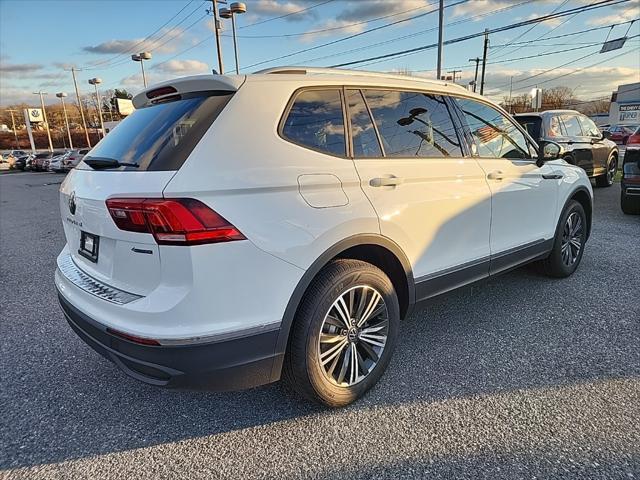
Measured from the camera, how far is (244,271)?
79.3 inches

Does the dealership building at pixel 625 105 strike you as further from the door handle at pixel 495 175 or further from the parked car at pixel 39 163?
the parked car at pixel 39 163

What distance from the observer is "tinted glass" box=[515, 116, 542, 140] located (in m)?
8.70

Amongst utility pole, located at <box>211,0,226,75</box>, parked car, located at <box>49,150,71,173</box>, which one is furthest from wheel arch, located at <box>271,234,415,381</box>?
parked car, located at <box>49,150,71,173</box>

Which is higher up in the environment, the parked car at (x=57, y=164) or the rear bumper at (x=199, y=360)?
the rear bumper at (x=199, y=360)

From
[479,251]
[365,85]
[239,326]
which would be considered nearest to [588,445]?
[479,251]

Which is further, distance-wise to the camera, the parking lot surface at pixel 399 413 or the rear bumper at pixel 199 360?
the parking lot surface at pixel 399 413

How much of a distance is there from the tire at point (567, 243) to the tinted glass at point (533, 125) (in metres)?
4.57

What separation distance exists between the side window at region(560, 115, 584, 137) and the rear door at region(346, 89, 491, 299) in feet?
24.4

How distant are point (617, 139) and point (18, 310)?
121ft

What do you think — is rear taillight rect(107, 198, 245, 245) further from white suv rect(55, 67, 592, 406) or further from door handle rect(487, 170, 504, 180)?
door handle rect(487, 170, 504, 180)

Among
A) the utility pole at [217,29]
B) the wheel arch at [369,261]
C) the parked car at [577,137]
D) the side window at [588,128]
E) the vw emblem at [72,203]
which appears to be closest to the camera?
the wheel arch at [369,261]

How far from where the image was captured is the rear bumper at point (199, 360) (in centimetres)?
197

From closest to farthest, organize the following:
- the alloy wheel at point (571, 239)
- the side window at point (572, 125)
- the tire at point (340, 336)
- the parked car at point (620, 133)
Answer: the tire at point (340, 336)
the alloy wheel at point (571, 239)
the side window at point (572, 125)
the parked car at point (620, 133)

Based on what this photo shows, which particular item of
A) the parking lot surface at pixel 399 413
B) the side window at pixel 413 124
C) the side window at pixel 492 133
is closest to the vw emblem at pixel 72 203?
the parking lot surface at pixel 399 413
